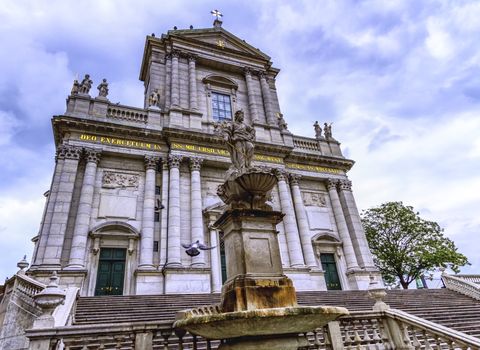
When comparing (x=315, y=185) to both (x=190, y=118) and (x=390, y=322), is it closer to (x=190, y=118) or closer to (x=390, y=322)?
(x=190, y=118)

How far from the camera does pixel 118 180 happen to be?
1703cm

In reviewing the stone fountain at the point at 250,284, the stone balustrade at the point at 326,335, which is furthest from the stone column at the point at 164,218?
the stone fountain at the point at 250,284

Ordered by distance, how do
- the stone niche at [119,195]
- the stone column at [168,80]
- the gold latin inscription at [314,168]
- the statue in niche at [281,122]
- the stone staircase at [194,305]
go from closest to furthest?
1. the stone staircase at [194,305]
2. the stone niche at [119,195]
3. the stone column at [168,80]
4. the gold latin inscription at [314,168]
5. the statue in niche at [281,122]

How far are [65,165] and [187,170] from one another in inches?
258

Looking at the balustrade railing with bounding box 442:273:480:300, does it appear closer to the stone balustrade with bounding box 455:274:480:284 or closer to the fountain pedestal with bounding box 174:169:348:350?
the stone balustrade with bounding box 455:274:480:284

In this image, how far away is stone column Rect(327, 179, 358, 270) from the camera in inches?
771

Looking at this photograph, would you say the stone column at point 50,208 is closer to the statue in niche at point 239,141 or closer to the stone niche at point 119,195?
the stone niche at point 119,195

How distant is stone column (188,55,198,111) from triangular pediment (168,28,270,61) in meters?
2.03

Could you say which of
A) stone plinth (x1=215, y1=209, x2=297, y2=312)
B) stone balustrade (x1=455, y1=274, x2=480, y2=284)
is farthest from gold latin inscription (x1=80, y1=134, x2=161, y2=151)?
stone balustrade (x1=455, y1=274, x2=480, y2=284)

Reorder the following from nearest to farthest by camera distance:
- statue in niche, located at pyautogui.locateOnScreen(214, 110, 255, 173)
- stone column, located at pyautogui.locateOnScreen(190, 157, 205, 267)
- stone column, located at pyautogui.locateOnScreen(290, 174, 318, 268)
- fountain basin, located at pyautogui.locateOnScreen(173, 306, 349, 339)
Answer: fountain basin, located at pyautogui.locateOnScreen(173, 306, 349, 339), statue in niche, located at pyautogui.locateOnScreen(214, 110, 255, 173), stone column, located at pyautogui.locateOnScreen(190, 157, 205, 267), stone column, located at pyautogui.locateOnScreen(290, 174, 318, 268)

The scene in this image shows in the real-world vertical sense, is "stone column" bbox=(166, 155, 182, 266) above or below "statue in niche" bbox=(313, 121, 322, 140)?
below

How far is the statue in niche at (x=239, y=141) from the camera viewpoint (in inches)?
258

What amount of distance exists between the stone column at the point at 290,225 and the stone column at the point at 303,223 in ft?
1.87

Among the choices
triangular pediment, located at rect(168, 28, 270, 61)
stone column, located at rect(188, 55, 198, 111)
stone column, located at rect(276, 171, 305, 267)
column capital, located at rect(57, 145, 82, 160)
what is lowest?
stone column, located at rect(276, 171, 305, 267)
